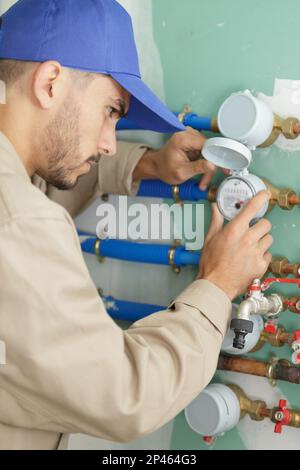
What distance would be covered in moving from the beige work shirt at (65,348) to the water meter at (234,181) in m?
0.25

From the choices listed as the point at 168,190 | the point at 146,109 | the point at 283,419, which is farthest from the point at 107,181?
the point at 283,419

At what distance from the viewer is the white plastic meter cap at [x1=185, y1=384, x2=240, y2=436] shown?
3.60ft

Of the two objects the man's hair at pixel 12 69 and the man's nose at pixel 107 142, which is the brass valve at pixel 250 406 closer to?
the man's nose at pixel 107 142

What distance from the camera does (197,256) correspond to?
1175mm

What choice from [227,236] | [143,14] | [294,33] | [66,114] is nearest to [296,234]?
[227,236]

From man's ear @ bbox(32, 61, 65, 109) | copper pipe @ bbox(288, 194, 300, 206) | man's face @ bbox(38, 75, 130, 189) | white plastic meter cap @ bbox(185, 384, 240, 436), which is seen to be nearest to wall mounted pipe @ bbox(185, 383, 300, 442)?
white plastic meter cap @ bbox(185, 384, 240, 436)

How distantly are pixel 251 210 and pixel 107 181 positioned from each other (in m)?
0.35

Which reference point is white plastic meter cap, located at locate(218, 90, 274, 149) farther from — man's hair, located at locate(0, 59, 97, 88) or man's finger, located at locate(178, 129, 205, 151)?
man's hair, located at locate(0, 59, 97, 88)

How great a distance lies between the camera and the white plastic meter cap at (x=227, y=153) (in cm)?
103

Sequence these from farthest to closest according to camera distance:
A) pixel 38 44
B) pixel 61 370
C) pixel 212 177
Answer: pixel 212 177
pixel 38 44
pixel 61 370

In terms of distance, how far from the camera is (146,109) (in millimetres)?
1082

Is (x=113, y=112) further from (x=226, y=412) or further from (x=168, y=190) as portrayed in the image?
(x=226, y=412)

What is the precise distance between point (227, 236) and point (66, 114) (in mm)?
322

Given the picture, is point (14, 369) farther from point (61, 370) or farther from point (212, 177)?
point (212, 177)
